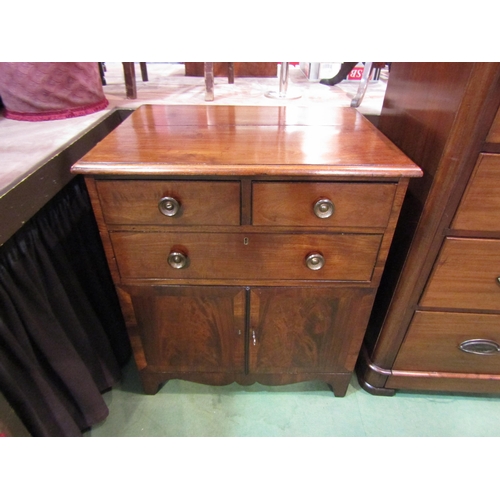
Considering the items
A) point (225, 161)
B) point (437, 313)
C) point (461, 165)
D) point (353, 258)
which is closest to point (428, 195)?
point (461, 165)

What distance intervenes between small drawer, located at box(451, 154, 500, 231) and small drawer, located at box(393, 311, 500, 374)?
0.26 meters

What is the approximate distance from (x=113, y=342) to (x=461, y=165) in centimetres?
103

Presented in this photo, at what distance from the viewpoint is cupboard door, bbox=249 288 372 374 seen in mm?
782

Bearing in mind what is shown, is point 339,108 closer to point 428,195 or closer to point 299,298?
point 428,195

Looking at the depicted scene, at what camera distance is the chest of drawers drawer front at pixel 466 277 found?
709mm

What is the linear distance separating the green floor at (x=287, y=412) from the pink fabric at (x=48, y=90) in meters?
0.83

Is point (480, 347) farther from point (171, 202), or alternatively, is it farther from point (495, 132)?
point (171, 202)

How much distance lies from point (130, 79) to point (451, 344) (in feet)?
4.09

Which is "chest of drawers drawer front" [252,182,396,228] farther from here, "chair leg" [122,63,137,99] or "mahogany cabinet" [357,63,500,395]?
"chair leg" [122,63,137,99]

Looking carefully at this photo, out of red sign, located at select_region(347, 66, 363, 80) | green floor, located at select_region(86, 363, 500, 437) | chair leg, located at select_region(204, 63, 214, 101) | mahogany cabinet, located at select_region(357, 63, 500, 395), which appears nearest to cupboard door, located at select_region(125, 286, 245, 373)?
green floor, located at select_region(86, 363, 500, 437)

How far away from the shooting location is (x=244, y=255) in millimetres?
707

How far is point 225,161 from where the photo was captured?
0.60 meters

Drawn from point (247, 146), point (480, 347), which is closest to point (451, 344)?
point (480, 347)

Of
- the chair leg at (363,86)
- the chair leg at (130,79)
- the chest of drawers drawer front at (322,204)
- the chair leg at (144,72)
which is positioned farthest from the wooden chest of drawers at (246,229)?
the chair leg at (144,72)
